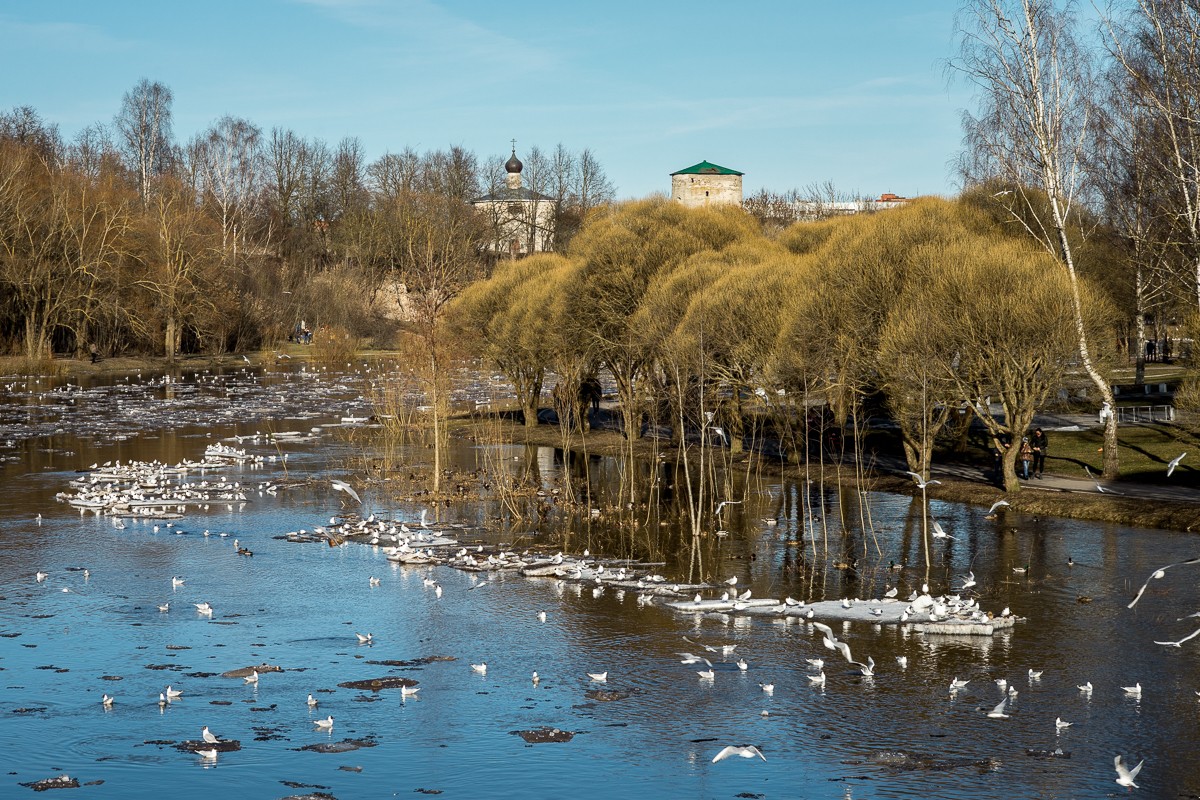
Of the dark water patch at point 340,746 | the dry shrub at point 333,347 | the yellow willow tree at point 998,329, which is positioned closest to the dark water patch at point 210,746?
the dark water patch at point 340,746

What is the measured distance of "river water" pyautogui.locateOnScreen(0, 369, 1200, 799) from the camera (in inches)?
552

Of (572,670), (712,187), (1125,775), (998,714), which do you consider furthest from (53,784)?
(712,187)

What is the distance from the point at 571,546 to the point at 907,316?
1172 cm

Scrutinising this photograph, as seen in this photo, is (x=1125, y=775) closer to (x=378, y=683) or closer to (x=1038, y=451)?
(x=378, y=683)

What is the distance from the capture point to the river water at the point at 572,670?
46.0ft

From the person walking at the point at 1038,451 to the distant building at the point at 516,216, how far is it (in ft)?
292

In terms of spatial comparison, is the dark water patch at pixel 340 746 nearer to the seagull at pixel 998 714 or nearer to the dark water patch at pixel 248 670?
the dark water patch at pixel 248 670

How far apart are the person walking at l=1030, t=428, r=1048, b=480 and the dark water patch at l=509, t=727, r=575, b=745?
77.4 feet

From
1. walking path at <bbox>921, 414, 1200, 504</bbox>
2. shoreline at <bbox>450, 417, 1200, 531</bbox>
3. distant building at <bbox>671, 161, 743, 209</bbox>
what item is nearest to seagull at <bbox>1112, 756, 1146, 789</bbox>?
shoreline at <bbox>450, 417, 1200, 531</bbox>

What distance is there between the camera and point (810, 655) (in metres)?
18.6

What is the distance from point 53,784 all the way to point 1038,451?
94.5 feet

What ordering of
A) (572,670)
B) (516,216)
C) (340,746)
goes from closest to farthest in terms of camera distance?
(340,746), (572,670), (516,216)

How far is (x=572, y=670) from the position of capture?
17953 millimetres

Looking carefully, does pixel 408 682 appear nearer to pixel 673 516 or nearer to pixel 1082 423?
pixel 673 516
